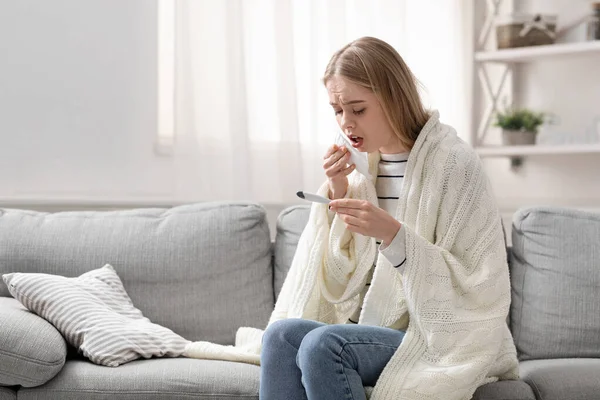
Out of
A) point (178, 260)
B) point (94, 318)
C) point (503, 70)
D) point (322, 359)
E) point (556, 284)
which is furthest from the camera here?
point (503, 70)

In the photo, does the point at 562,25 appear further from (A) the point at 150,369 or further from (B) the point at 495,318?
(A) the point at 150,369

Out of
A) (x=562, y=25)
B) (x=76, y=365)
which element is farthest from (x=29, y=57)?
(x=562, y=25)

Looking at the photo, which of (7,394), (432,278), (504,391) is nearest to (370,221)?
(432,278)

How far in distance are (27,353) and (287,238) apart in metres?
0.87

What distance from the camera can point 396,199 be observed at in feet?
7.30

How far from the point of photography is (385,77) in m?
2.12

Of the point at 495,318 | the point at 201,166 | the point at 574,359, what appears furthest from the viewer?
the point at 201,166

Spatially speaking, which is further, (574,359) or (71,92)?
(71,92)

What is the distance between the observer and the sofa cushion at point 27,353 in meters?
2.17

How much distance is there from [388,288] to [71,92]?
5.77 ft

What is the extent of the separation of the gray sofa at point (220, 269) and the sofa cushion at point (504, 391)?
117 mm

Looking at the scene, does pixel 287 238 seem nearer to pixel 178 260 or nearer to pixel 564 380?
pixel 178 260

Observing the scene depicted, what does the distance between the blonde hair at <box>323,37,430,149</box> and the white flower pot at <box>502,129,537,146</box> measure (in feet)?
4.34

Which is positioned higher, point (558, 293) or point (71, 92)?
point (71, 92)
